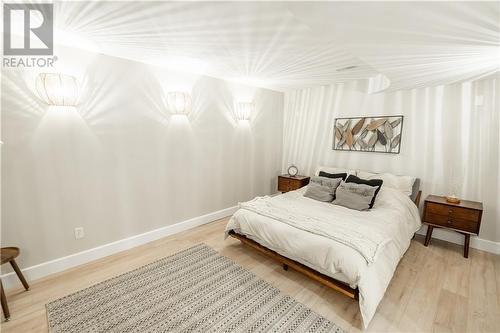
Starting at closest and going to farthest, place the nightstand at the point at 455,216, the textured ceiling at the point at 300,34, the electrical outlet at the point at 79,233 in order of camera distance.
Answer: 1. the textured ceiling at the point at 300,34
2. the electrical outlet at the point at 79,233
3. the nightstand at the point at 455,216

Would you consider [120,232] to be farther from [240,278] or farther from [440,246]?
[440,246]

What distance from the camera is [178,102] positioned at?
3.04 meters

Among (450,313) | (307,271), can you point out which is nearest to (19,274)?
(307,271)

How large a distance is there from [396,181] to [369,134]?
2.84 feet

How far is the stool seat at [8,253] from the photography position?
6.06 feet

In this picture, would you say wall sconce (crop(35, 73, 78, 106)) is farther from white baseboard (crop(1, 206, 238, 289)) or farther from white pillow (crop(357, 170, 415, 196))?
white pillow (crop(357, 170, 415, 196))

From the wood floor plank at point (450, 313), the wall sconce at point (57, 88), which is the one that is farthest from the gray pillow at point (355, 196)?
the wall sconce at point (57, 88)

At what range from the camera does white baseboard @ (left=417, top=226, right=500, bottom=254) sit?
2.86m

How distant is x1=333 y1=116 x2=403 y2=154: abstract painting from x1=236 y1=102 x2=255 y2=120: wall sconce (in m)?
1.55

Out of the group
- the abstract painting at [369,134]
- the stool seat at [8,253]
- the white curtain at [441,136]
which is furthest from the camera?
the abstract painting at [369,134]

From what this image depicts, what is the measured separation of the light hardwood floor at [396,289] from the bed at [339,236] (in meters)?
0.19

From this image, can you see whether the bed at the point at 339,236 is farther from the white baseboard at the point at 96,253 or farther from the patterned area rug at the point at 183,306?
the white baseboard at the point at 96,253

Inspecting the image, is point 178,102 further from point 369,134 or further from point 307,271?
point 369,134

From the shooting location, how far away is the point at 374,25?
1.46 metres
